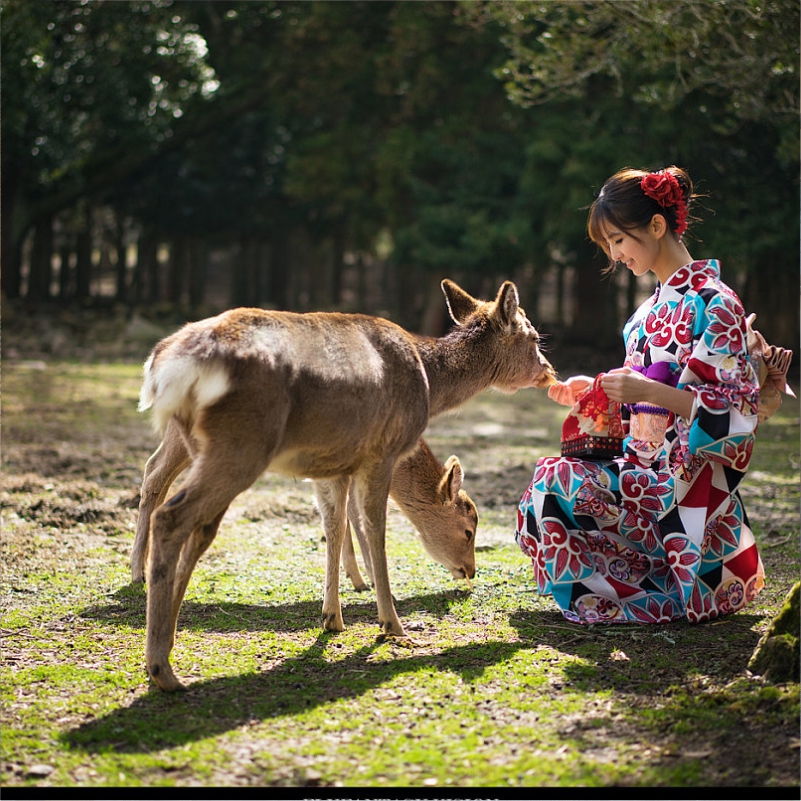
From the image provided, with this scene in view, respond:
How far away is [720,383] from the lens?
439 cm

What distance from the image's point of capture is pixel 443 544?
5602 millimetres

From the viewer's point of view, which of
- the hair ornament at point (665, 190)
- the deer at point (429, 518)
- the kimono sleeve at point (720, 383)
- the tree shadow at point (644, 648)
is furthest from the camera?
the deer at point (429, 518)

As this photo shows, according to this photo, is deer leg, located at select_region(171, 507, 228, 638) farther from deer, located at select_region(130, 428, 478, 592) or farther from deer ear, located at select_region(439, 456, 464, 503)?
deer ear, located at select_region(439, 456, 464, 503)

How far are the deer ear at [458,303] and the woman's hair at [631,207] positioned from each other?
3.44 ft

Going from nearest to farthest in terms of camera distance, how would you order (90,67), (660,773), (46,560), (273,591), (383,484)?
1. (660,773)
2. (383,484)
3. (273,591)
4. (46,560)
5. (90,67)

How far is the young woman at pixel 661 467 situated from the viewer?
4418mm

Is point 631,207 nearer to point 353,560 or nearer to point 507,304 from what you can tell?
point 507,304

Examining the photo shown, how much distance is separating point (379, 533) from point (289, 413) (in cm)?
92

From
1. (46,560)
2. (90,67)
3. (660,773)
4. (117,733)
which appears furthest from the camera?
(90,67)

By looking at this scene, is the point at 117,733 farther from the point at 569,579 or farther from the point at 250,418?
the point at 569,579

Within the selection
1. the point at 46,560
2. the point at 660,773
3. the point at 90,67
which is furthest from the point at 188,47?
the point at 660,773

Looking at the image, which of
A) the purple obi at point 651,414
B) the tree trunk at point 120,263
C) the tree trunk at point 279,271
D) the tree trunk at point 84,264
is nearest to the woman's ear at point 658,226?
the purple obi at point 651,414

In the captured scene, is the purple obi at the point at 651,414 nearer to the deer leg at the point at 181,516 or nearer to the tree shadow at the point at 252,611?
the tree shadow at the point at 252,611

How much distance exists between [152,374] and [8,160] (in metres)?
22.7
